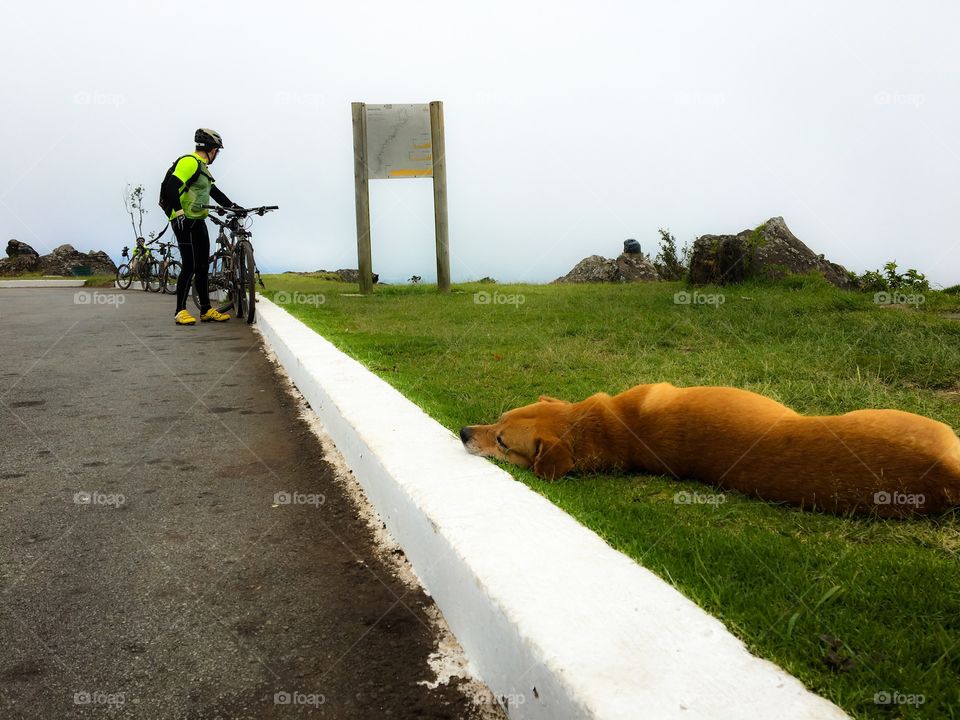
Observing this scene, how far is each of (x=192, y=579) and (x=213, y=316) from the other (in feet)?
30.1

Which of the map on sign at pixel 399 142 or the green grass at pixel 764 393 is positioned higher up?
the map on sign at pixel 399 142

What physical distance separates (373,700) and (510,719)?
37 centimetres

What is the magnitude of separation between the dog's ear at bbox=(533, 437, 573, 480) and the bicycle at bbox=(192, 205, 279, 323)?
809 cm

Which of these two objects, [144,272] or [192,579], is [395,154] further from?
[192,579]

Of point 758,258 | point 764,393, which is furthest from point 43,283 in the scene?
point 764,393

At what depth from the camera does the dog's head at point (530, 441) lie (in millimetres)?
3475

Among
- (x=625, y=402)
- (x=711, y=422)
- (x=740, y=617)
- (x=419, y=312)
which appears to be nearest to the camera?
(x=740, y=617)

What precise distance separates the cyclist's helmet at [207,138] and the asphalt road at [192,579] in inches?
234

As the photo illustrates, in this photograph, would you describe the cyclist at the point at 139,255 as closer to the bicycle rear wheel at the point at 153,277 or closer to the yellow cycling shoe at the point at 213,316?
the bicycle rear wheel at the point at 153,277

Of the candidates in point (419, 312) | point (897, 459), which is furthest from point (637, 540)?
point (419, 312)

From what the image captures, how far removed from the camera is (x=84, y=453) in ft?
15.0

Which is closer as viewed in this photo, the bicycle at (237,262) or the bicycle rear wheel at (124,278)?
the bicycle at (237,262)

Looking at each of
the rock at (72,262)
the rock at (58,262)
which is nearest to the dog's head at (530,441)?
the rock at (58,262)

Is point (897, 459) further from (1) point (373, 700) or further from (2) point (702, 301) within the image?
(2) point (702, 301)
